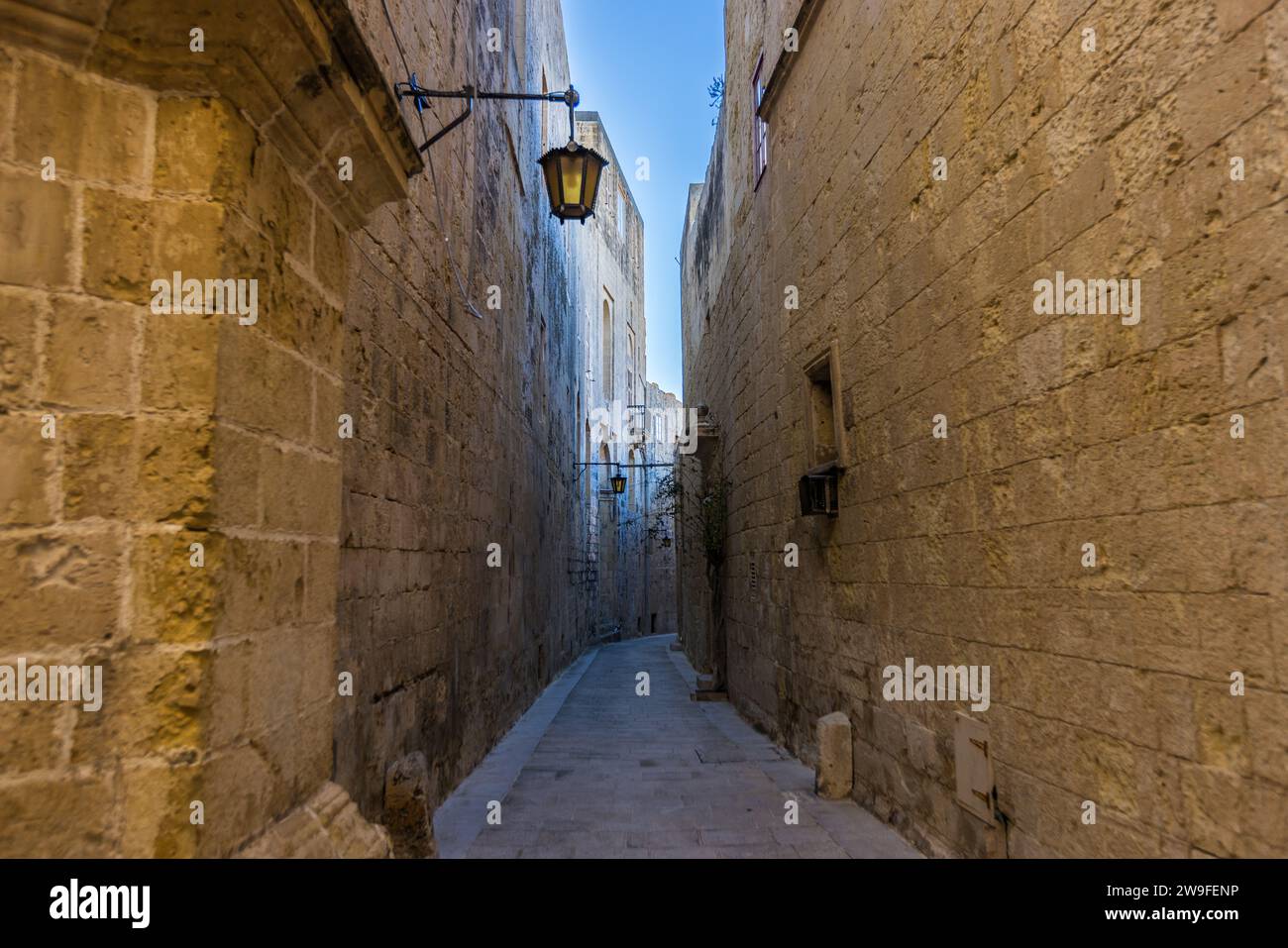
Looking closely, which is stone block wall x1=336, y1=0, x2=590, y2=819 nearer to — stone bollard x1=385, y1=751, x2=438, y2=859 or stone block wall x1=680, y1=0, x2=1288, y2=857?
stone bollard x1=385, y1=751, x2=438, y2=859

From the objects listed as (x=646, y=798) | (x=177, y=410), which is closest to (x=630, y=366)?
(x=646, y=798)

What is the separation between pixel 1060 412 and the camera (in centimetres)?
283

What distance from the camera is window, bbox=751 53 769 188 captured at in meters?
7.33

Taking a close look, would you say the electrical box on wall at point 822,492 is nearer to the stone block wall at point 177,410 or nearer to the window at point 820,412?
the window at point 820,412

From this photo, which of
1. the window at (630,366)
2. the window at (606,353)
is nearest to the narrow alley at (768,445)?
the window at (606,353)

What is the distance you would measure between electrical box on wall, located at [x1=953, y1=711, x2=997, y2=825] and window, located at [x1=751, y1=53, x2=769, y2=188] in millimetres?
5406

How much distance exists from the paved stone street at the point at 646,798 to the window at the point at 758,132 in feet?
17.2

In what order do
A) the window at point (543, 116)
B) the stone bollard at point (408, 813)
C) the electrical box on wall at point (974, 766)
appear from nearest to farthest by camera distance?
the electrical box on wall at point (974, 766), the stone bollard at point (408, 813), the window at point (543, 116)

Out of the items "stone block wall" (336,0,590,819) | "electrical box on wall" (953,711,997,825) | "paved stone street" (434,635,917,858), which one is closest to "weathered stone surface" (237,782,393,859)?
"stone block wall" (336,0,590,819)

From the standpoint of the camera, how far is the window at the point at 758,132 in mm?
7332

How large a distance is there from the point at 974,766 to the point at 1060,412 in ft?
5.20

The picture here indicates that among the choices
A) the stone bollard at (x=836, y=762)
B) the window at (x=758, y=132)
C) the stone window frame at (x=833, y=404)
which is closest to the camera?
the stone bollard at (x=836, y=762)
